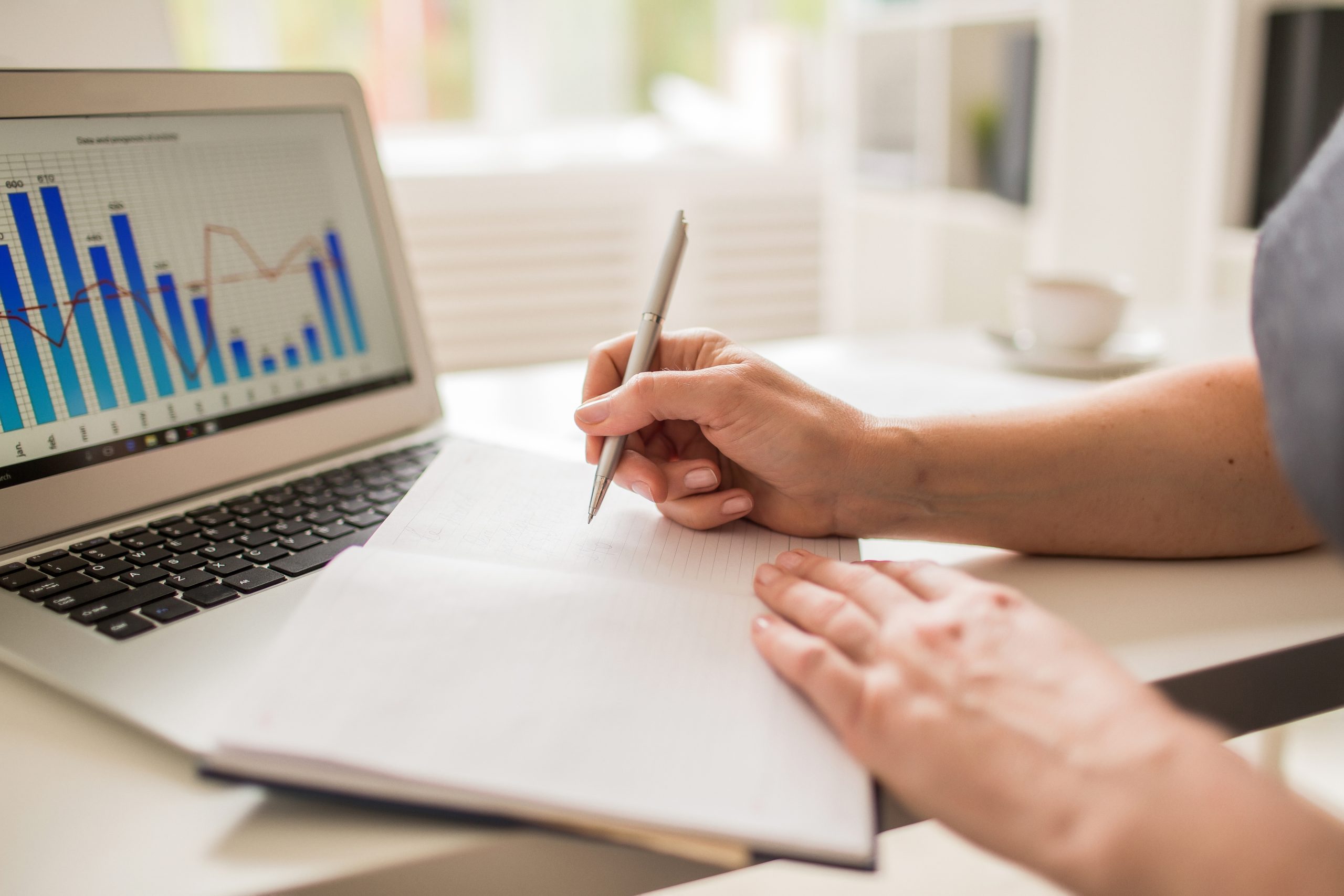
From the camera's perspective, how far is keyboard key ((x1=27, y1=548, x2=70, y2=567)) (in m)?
0.58

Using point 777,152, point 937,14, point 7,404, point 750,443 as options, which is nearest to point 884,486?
point 750,443

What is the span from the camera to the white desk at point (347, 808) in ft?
1.22

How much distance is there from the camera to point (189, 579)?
558 millimetres

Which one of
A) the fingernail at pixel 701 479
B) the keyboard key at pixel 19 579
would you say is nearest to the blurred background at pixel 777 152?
the fingernail at pixel 701 479

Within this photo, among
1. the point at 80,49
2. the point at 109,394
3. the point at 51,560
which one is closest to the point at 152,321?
the point at 109,394

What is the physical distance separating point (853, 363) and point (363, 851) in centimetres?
85

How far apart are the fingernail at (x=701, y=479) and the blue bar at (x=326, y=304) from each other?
374 millimetres

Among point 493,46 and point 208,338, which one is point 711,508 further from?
point 493,46

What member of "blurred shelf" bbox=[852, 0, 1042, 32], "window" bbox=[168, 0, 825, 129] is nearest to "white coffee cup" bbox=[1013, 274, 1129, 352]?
"blurred shelf" bbox=[852, 0, 1042, 32]

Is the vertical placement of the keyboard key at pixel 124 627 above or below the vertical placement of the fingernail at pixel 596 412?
below

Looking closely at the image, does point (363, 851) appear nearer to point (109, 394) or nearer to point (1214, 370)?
point (109, 394)

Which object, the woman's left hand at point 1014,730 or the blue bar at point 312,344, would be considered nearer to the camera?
the woman's left hand at point 1014,730

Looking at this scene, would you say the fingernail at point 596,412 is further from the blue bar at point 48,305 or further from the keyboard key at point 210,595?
the blue bar at point 48,305

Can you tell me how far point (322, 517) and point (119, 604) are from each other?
0.49ft
